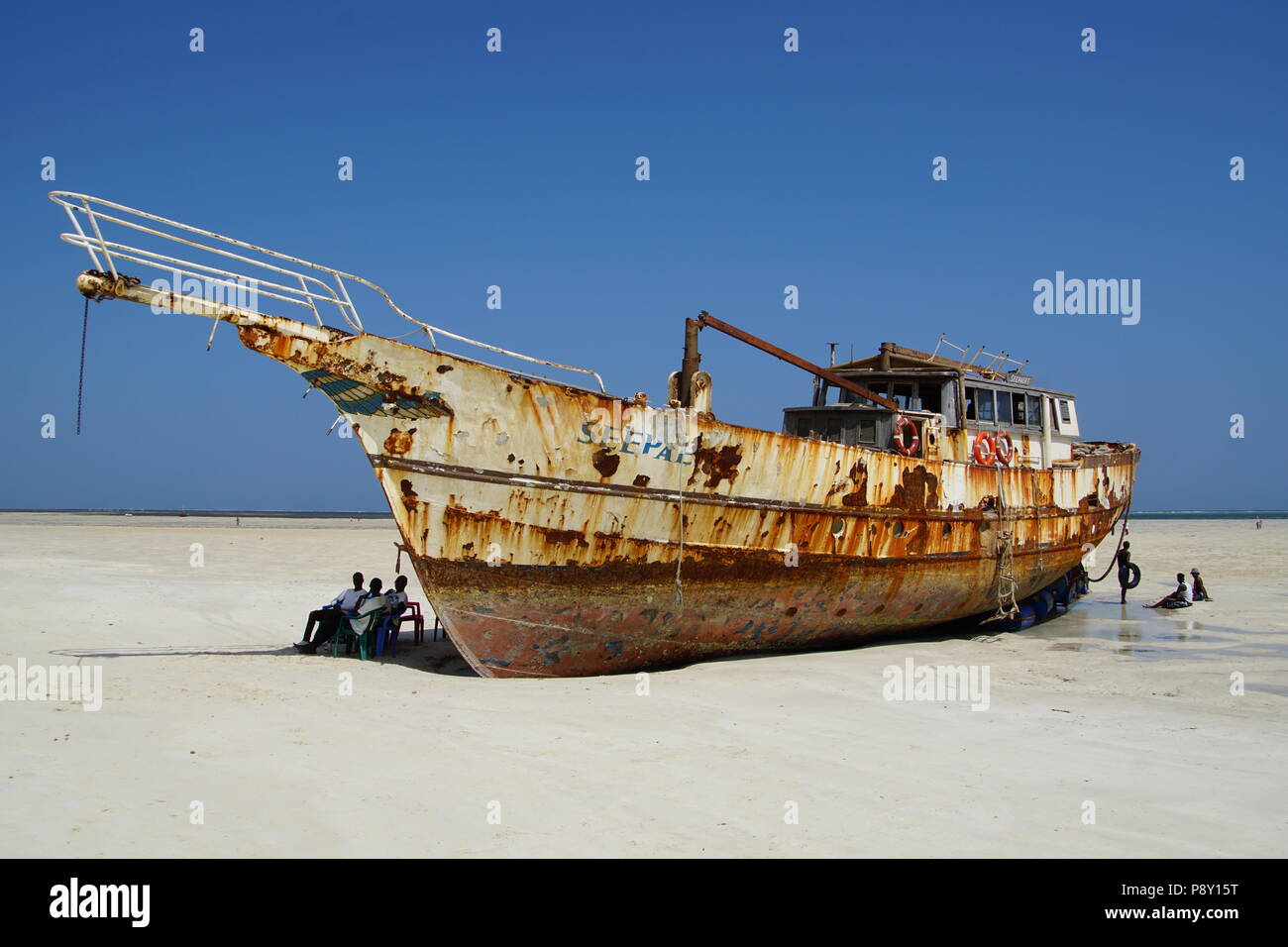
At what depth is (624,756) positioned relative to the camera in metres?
6.07

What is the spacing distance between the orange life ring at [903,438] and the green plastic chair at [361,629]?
23.0 ft

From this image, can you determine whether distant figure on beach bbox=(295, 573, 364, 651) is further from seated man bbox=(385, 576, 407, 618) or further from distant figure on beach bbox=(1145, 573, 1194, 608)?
distant figure on beach bbox=(1145, 573, 1194, 608)

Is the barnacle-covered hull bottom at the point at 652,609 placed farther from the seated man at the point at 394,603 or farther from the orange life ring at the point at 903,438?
the orange life ring at the point at 903,438

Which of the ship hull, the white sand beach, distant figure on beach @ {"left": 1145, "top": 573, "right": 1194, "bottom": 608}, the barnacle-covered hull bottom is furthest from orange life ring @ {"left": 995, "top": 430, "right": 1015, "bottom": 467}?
distant figure on beach @ {"left": 1145, "top": 573, "right": 1194, "bottom": 608}

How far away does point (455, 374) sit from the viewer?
850cm

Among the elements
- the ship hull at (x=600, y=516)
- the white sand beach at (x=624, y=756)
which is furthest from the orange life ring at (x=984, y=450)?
the white sand beach at (x=624, y=756)

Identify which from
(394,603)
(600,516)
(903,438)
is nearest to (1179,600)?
(903,438)

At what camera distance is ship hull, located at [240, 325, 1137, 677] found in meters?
8.40

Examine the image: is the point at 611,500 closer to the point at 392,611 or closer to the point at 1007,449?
the point at 392,611

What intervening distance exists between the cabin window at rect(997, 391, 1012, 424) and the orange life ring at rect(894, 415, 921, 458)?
3.04m

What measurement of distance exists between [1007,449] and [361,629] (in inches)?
390

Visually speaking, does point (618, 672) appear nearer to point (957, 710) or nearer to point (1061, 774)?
point (957, 710)
